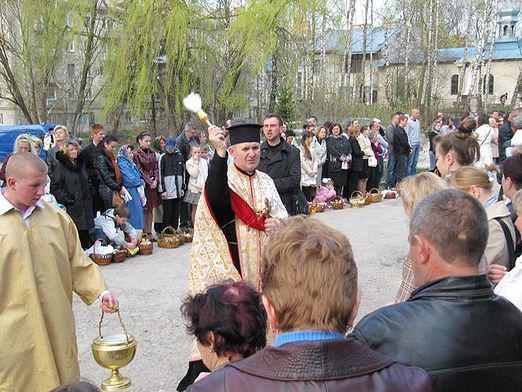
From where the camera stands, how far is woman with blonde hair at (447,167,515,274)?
11.2ft

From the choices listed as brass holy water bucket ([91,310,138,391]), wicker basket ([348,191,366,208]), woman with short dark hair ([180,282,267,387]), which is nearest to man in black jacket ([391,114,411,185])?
wicker basket ([348,191,366,208])

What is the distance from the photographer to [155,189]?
33.7 feet

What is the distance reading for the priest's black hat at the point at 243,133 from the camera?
13.6 ft

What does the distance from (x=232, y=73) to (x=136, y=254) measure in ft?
43.8

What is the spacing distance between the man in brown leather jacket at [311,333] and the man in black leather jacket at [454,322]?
1.10ft

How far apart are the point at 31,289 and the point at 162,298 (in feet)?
12.0

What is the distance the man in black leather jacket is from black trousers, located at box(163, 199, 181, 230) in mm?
8519

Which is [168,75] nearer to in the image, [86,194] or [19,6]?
[19,6]

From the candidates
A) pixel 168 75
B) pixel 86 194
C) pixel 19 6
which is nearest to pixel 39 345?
pixel 86 194

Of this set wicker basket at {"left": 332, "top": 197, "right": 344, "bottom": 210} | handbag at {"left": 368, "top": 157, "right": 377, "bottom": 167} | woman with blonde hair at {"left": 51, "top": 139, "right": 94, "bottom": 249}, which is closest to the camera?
woman with blonde hair at {"left": 51, "top": 139, "right": 94, "bottom": 249}

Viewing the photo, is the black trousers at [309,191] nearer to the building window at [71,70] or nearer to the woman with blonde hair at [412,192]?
the woman with blonde hair at [412,192]

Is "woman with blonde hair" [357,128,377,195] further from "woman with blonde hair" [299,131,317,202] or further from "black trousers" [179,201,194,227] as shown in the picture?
"black trousers" [179,201,194,227]

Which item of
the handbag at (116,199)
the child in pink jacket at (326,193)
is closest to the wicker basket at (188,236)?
the handbag at (116,199)

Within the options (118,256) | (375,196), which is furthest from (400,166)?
(118,256)
